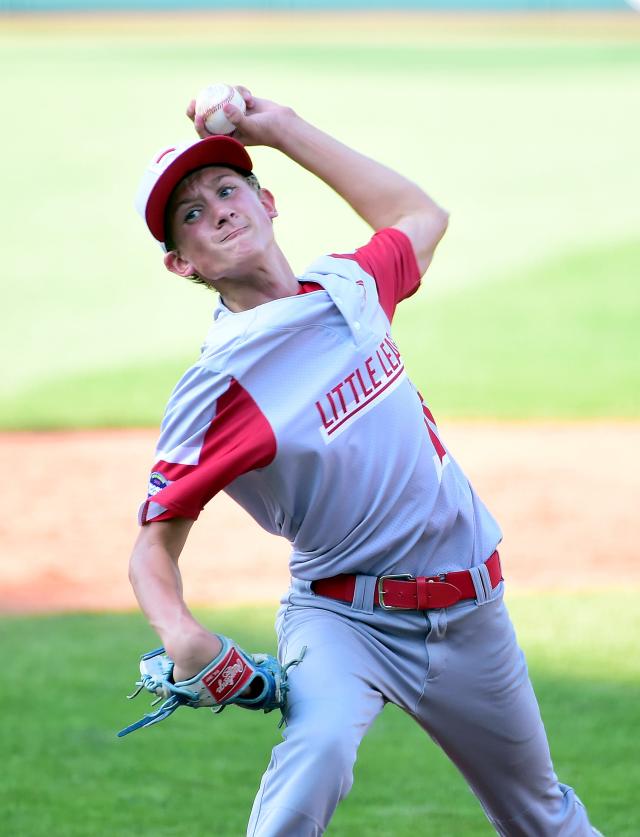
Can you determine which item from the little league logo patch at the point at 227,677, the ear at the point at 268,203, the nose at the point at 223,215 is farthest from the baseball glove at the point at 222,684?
the ear at the point at 268,203

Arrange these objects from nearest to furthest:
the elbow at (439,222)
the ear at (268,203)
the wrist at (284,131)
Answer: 1. the ear at (268,203)
2. the wrist at (284,131)
3. the elbow at (439,222)

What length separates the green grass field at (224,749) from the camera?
164 inches

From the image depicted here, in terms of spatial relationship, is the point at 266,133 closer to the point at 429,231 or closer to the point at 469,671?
the point at 429,231

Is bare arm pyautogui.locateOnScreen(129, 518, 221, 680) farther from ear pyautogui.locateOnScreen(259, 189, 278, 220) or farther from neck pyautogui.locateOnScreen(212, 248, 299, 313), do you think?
ear pyautogui.locateOnScreen(259, 189, 278, 220)

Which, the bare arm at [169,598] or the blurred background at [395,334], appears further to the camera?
the blurred background at [395,334]

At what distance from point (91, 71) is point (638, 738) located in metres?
23.1

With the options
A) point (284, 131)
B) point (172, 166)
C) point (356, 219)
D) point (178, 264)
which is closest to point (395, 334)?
point (356, 219)

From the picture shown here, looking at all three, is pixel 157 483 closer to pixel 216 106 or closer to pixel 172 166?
pixel 172 166

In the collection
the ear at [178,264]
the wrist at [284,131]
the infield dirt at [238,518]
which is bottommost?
the infield dirt at [238,518]

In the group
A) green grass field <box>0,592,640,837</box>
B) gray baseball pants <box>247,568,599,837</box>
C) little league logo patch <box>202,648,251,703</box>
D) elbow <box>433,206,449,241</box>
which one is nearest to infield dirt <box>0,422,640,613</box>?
green grass field <box>0,592,640,837</box>

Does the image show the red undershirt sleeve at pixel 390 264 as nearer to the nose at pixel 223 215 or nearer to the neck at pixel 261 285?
the neck at pixel 261 285

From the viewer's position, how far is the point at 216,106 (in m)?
3.26

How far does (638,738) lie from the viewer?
4.85 meters

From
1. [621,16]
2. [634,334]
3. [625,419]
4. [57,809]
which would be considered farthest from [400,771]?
[621,16]
